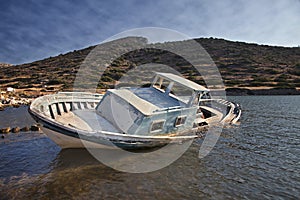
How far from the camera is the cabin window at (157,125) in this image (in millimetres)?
12711

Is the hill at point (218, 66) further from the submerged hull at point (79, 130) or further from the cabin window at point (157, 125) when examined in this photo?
the cabin window at point (157, 125)

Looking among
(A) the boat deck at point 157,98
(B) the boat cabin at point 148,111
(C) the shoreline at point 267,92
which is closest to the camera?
(B) the boat cabin at point 148,111

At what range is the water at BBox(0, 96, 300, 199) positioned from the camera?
8.66 m

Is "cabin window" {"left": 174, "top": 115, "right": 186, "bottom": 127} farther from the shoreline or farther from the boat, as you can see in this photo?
the shoreline

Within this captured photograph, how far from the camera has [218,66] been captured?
304 feet

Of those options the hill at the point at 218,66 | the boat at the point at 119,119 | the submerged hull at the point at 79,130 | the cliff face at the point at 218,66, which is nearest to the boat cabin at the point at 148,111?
the boat at the point at 119,119

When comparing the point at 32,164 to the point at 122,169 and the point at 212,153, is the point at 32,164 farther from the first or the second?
the point at 212,153

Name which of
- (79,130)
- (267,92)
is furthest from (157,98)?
(267,92)

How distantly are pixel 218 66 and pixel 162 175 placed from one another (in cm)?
8902

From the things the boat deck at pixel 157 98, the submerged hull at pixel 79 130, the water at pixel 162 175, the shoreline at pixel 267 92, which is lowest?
the water at pixel 162 175

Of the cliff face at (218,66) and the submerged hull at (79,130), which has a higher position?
the cliff face at (218,66)

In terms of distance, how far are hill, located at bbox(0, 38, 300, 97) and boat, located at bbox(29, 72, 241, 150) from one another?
40198 mm

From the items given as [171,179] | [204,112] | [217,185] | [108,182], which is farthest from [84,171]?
[204,112]

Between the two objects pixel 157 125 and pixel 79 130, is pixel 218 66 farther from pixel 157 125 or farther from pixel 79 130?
pixel 79 130
